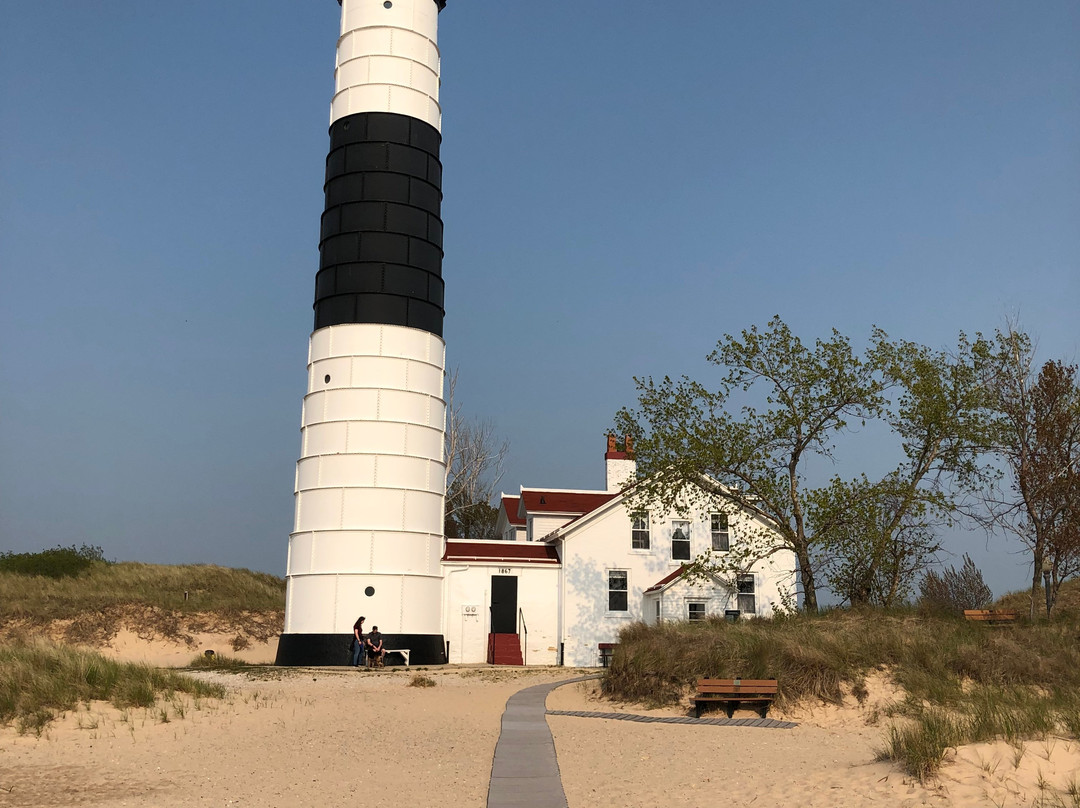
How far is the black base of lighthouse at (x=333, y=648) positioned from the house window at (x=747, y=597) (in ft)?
35.6

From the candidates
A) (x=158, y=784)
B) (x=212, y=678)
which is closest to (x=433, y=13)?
(x=212, y=678)

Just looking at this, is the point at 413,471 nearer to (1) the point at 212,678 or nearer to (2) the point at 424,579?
(2) the point at 424,579

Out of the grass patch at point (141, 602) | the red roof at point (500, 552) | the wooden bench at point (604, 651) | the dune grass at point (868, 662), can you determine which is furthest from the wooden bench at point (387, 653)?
the grass patch at point (141, 602)

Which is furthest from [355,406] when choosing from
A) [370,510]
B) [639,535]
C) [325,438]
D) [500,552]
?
[639,535]

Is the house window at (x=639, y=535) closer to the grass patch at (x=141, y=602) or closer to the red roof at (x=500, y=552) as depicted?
the red roof at (x=500, y=552)

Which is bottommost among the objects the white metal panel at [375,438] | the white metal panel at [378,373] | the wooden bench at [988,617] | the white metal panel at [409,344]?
the wooden bench at [988,617]

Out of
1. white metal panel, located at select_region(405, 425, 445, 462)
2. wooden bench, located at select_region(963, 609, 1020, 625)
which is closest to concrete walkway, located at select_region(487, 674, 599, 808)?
wooden bench, located at select_region(963, 609, 1020, 625)

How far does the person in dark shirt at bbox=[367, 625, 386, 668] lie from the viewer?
88.3 feet

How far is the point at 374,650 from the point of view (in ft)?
88.6

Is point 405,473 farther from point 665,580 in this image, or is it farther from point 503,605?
point 665,580

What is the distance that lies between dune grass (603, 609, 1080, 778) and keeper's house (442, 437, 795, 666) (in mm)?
12733

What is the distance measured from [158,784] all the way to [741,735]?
800 cm

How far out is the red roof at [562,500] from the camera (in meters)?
37.5

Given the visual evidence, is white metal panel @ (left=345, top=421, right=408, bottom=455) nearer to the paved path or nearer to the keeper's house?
the keeper's house
